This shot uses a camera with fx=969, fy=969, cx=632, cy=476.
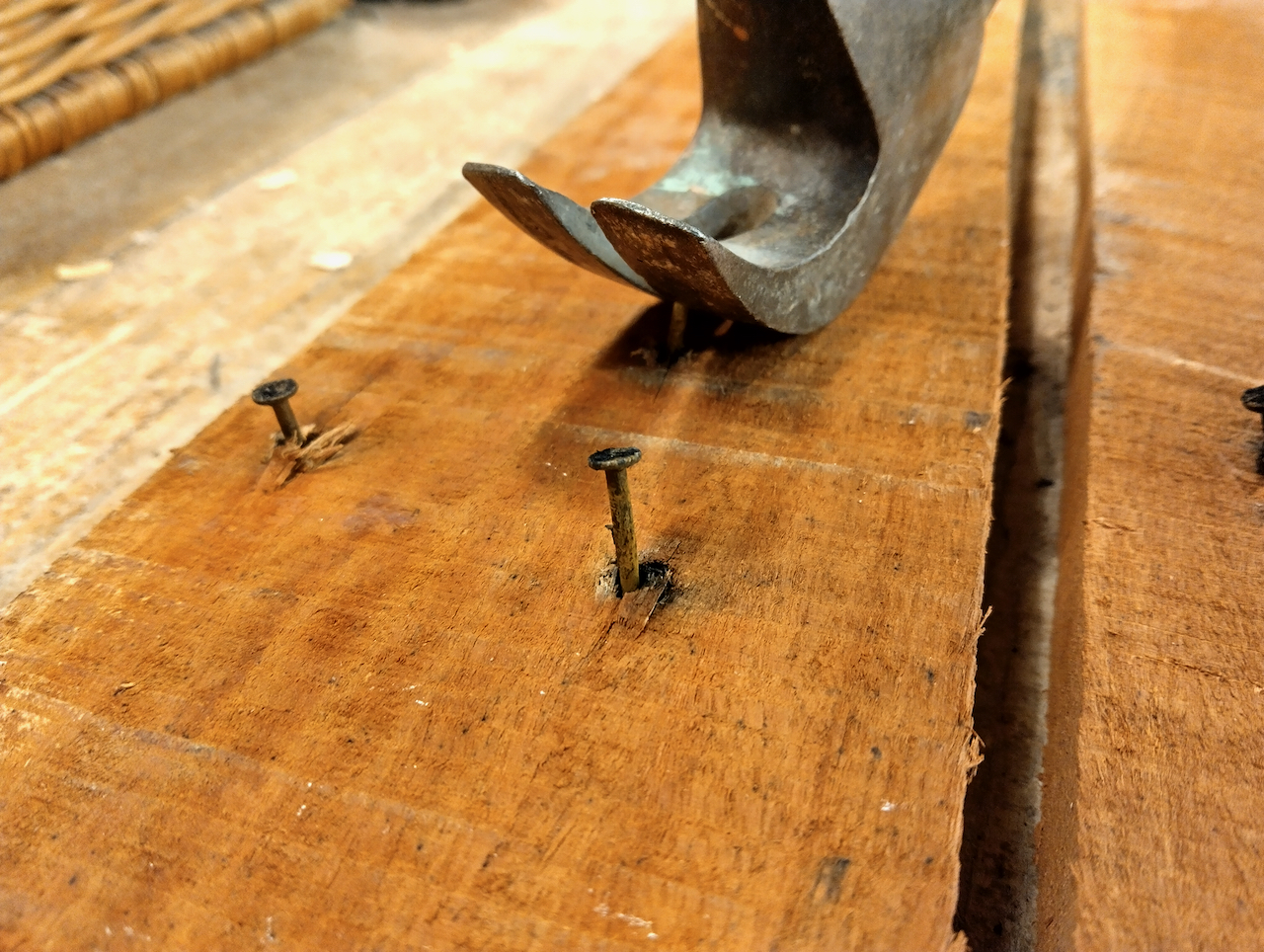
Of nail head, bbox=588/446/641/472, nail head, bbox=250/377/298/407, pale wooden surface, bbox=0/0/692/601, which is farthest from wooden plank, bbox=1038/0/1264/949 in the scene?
pale wooden surface, bbox=0/0/692/601

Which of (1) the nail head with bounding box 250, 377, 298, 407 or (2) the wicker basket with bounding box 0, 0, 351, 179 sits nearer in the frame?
(1) the nail head with bounding box 250, 377, 298, 407

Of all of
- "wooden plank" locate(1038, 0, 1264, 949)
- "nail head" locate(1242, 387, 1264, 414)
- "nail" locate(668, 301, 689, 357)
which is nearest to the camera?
"wooden plank" locate(1038, 0, 1264, 949)

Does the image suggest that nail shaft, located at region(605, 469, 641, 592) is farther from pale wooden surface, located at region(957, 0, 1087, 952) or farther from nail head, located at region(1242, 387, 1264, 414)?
nail head, located at region(1242, 387, 1264, 414)

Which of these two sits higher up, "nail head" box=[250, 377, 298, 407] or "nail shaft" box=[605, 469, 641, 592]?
"nail head" box=[250, 377, 298, 407]

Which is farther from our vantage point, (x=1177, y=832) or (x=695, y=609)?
(x=695, y=609)

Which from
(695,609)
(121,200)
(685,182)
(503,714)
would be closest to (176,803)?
(503,714)

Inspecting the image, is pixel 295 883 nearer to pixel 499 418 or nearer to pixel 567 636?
pixel 567 636

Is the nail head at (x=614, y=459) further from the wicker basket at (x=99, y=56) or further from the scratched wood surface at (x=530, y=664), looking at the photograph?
the wicker basket at (x=99, y=56)
